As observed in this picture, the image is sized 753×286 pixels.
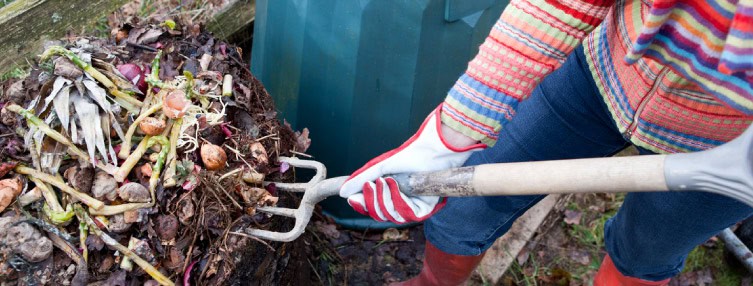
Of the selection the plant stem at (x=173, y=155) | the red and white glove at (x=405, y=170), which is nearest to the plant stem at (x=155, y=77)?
the plant stem at (x=173, y=155)

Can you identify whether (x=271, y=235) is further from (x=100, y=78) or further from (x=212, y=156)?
(x=100, y=78)

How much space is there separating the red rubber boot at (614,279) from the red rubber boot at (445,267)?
30cm

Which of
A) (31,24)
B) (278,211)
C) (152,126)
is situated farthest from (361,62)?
(31,24)

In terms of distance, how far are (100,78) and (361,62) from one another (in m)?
0.62

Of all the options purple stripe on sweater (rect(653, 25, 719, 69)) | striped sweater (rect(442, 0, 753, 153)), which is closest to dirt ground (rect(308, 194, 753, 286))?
striped sweater (rect(442, 0, 753, 153))

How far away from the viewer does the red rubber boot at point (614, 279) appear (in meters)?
1.52

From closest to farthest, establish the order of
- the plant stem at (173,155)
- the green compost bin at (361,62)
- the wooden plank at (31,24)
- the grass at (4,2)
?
the plant stem at (173,155) < the green compost bin at (361,62) < the wooden plank at (31,24) < the grass at (4,2)

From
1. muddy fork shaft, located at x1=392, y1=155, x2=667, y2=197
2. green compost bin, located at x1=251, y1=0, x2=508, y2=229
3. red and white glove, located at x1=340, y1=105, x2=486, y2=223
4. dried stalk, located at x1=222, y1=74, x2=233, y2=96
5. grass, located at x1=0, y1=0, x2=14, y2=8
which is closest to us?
muddy fork shaft, located at x1=392, y1=155, x2=667, y2=197

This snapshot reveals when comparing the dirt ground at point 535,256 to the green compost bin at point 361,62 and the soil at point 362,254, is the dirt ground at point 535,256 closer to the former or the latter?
the soil at point 362,254

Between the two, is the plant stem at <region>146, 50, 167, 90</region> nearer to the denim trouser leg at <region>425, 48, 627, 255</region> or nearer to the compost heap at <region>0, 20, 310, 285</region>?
the compost heap at <region>0, 20, 310, 285</region>

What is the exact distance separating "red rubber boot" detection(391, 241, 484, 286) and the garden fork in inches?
22.2

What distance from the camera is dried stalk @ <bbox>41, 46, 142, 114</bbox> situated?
1381 mm

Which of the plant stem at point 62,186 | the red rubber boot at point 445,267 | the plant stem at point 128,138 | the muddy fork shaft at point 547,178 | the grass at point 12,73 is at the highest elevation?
the muddy fork shaft at point 547,178

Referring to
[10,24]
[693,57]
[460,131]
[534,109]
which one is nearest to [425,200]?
[460,131]
